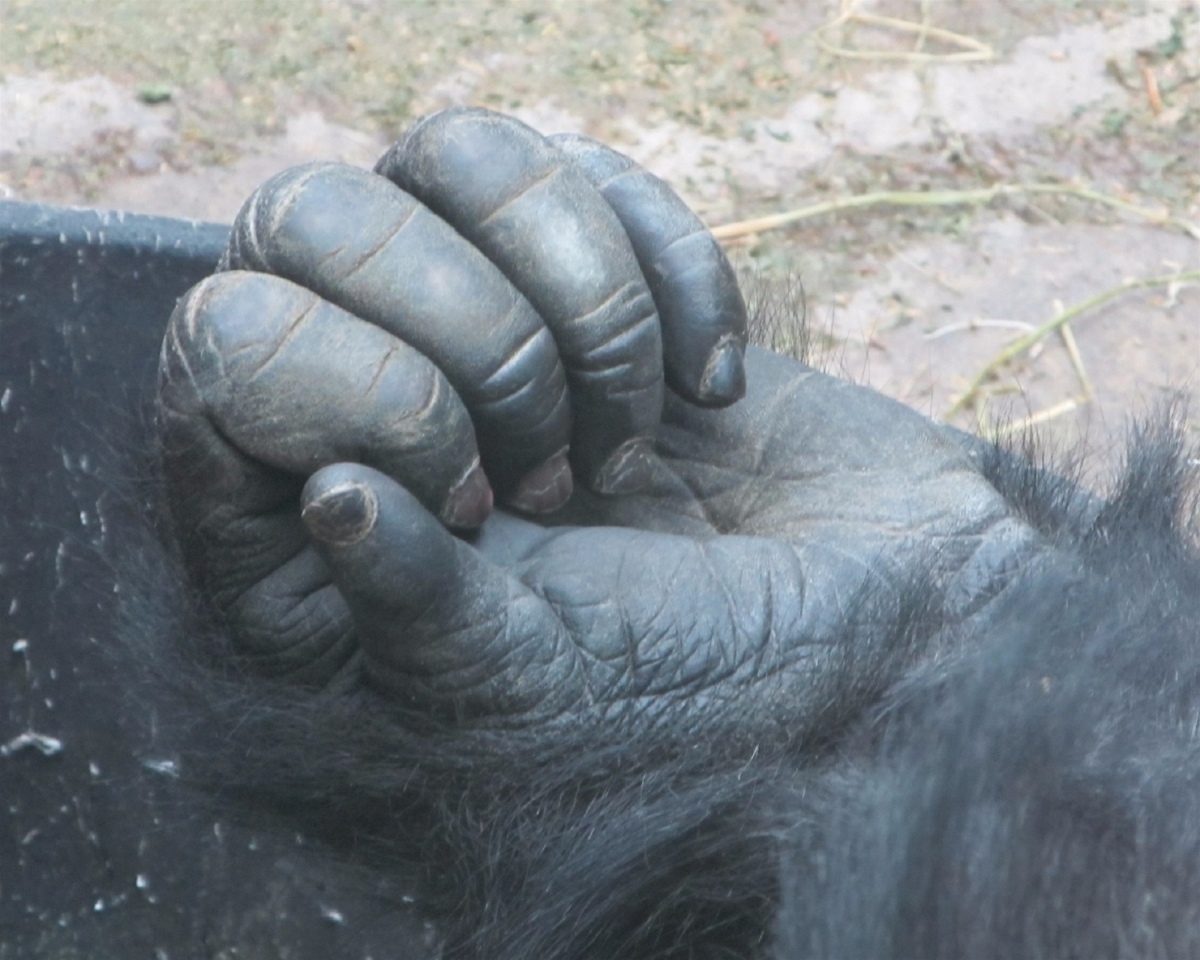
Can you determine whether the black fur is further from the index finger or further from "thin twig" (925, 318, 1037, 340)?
"thin twig" (925, 318, 1037, 340)

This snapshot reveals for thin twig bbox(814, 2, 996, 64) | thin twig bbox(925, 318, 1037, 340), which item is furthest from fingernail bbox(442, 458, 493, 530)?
thin twig bbox(814, 2, 996, 64)

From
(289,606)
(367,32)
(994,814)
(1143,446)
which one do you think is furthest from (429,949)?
(367,32)

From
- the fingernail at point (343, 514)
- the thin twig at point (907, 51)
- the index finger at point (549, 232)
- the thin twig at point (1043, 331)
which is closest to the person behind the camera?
the fingernail at point (343, 514)

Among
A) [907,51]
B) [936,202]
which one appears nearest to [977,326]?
[936,202]

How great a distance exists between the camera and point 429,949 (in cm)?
79

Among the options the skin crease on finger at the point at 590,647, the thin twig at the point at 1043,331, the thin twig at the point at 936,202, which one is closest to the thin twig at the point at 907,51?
the thin twig at the point at 936,202

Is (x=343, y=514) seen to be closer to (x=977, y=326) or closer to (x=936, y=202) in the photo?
(x=977, y=326)

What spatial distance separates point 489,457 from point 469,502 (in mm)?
42

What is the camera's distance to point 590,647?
68 cm

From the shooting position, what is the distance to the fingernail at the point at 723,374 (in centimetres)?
73

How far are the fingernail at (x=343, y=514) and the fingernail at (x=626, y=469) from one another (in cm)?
18

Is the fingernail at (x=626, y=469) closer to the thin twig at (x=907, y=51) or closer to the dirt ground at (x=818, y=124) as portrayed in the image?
the dirt ground at (x=818, y=124)

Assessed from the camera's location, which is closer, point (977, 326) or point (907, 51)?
point (977, 326)

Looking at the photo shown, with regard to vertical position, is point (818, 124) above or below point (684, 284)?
below
